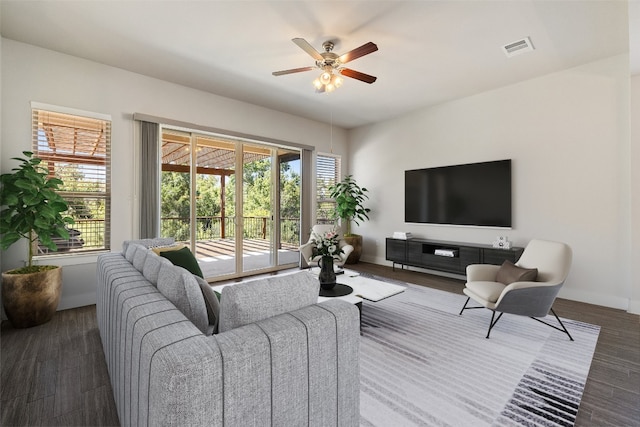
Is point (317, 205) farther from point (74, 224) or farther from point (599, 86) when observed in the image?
point (599, 86)

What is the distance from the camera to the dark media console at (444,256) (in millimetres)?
4066

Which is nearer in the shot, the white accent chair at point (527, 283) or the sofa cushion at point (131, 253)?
the sofa cushion at point (131, 253)

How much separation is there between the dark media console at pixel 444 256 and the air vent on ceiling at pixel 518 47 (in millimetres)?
2462

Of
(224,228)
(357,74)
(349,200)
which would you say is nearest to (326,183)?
(349,200)

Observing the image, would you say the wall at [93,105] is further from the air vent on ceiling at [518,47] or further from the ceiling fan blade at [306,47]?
the air vent on ceiling at [518,47]

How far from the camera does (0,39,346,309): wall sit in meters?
3.11

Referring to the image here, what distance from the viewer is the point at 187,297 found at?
1363 millimetres

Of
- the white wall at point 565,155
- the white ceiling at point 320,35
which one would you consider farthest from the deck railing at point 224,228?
the white wall at point 565,155

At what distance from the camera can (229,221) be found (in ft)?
15.8

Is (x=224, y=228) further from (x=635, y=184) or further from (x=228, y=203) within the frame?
(x=635, y=184)

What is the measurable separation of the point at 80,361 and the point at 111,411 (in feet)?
2.71

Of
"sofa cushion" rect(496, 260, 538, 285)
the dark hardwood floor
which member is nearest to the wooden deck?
the dark hardwood floor

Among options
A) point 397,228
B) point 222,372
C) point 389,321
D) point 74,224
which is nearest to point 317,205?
point 397,228

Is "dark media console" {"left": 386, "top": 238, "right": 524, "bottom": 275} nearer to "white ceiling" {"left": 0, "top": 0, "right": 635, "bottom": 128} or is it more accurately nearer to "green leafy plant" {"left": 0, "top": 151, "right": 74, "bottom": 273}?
"white ceiling" {"left": 0, "top": 0, "right": 635, "bottom": 128}
